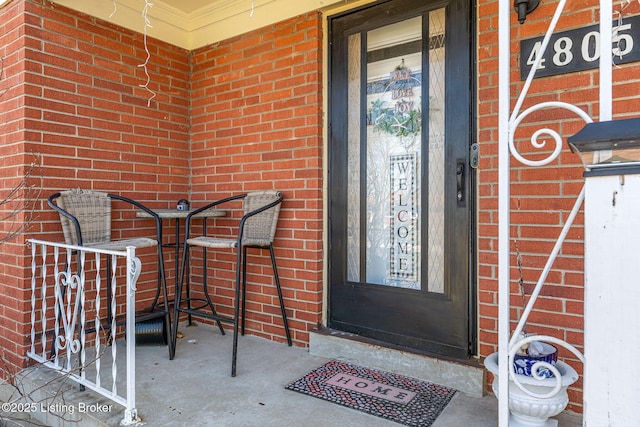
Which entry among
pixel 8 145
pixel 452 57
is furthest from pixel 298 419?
pixel 8 145

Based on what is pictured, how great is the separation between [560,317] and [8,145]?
338 cm

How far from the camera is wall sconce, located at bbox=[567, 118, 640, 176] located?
91 centimetres

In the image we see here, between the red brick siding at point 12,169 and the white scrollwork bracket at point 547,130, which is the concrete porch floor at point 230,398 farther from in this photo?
the white scrollwork bracket at point 547,130

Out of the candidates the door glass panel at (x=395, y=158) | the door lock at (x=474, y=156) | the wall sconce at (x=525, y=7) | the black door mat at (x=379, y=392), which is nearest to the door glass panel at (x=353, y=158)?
the door glass panel at (x=395, y=158)

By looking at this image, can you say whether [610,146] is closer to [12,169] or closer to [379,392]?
[379,392]

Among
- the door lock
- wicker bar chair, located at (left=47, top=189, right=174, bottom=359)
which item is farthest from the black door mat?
the door lock

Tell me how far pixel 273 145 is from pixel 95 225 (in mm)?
1329

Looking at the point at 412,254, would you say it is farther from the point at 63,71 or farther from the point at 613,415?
the point at 63,71

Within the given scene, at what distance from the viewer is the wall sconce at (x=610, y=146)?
35.7 inches

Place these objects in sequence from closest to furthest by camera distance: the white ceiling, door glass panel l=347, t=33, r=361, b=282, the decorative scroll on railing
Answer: the decorative scroll on railing, door glass panel l=347, t=33, r=361, b=282, the white ceiling

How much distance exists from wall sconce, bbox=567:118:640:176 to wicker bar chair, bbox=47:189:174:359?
89.8 inches

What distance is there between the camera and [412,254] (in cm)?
241

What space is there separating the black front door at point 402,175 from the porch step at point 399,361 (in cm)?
10

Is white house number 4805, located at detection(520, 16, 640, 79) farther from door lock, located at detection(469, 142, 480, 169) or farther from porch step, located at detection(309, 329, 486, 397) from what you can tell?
porch step, located at detection(309, 329, 486, 397)
